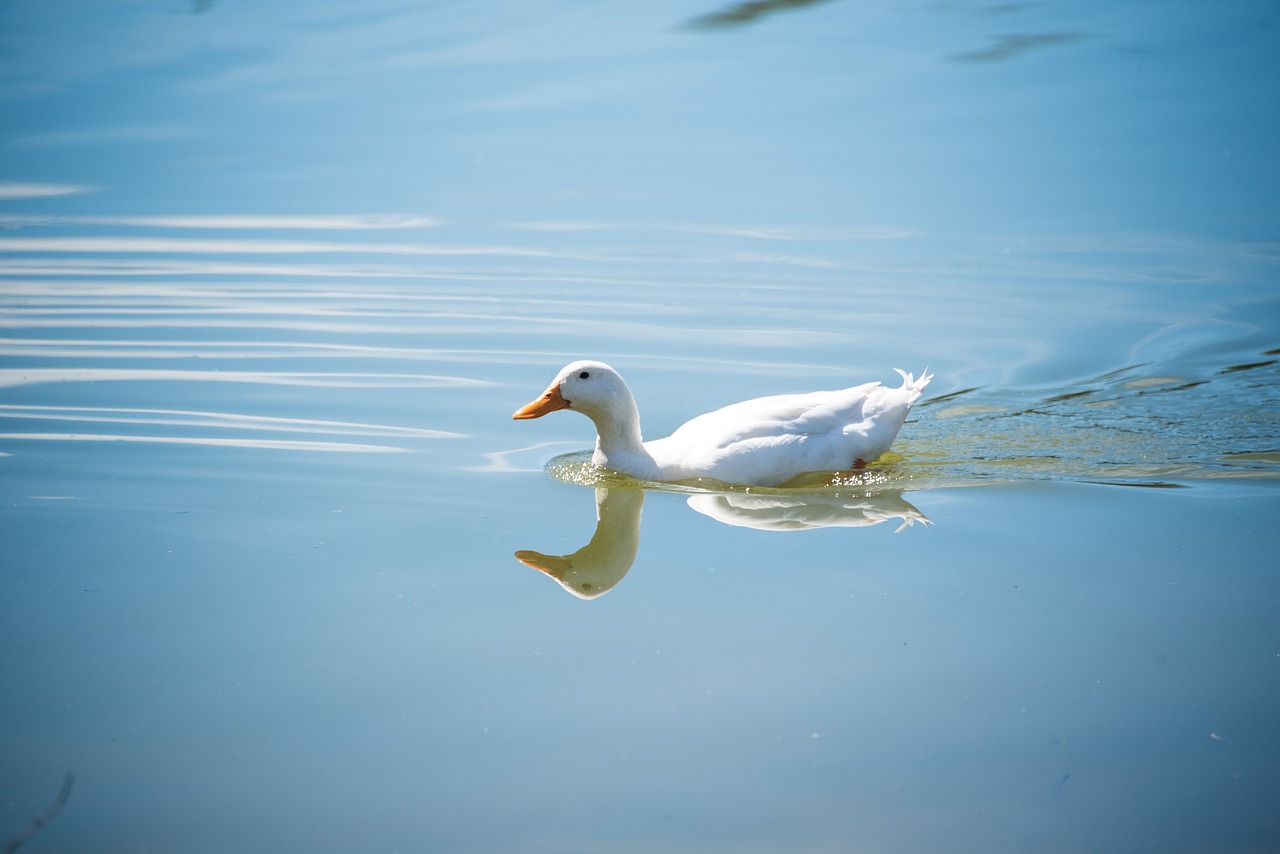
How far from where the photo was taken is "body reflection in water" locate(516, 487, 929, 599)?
6.69 meters

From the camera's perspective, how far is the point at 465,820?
4438 mm

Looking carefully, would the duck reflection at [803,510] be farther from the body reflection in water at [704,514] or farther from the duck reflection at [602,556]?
the duck reflection at [602,556]

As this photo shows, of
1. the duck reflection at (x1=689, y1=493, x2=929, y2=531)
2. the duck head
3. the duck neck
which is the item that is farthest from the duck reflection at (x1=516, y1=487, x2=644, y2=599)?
the duck head

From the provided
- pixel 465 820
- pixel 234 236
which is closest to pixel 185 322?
pixel 234 236

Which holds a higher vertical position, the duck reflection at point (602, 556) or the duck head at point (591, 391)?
the duck head at point (591, 391)

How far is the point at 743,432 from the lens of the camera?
7844 mm

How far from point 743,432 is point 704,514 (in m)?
0.59

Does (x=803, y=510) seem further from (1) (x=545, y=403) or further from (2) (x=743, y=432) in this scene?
(1) (x=545, y=403)

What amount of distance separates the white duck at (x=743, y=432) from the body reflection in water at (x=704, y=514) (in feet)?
0.60

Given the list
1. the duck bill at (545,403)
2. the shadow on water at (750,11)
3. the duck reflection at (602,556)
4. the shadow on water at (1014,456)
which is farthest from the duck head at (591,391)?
the shadow on water at (750,11)

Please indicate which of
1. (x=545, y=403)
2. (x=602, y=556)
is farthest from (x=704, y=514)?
(x=545, y=403)

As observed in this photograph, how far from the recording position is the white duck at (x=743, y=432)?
7.84m

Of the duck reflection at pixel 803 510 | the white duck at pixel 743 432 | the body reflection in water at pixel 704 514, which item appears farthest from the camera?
the white duck at pixel 743 432

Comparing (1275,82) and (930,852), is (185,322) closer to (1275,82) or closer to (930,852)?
(930,852)
